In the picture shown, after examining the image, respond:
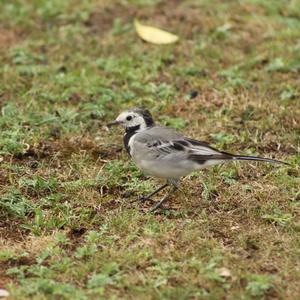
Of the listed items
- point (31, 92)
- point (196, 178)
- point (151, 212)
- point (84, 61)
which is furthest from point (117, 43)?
point (151, 212)

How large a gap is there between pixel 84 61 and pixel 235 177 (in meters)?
3.46

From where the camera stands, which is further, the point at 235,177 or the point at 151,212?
the point at 235,177

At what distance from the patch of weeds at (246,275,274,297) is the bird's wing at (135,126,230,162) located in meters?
1.53

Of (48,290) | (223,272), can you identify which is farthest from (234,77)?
(48,290)

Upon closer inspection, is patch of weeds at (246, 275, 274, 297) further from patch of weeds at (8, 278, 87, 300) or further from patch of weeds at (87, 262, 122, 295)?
patch of weeds at (8, 278, 87, 300)

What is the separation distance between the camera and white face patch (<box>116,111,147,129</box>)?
734cm

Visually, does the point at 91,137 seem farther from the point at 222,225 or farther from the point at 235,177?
the point at 222,225

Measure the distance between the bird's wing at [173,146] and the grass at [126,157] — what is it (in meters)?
0.48

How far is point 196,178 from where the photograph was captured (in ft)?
24.8

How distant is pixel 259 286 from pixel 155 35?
5911 mm

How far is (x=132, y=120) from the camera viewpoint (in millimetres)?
7367

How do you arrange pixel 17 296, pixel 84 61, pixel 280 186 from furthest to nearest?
pixel 84 61 → pixel 280 186 → pixel 17 296

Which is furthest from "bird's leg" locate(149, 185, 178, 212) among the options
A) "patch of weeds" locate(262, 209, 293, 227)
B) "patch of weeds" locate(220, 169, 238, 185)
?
"patch of weeds" locate(262, 209, 293, 227)

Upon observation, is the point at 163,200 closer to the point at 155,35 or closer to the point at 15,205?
the point at 15,205
